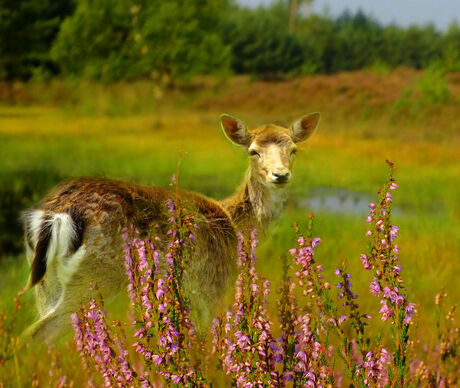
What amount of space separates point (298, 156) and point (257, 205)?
0.80 metres

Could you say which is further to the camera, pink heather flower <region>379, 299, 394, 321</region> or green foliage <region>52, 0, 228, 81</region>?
green foliage <region>52, 0, 228, 81</region>

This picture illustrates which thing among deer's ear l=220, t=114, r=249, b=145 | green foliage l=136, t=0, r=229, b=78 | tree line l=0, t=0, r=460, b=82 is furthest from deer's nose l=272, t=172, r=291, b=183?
green foliage l=136, t=0, r=229, b=78

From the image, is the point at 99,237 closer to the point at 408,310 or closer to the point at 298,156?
the point at 408,310

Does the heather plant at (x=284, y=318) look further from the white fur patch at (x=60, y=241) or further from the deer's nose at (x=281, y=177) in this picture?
the deer's nose at (x=281, y=177)

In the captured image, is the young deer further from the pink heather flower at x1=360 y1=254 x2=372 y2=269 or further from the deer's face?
the pink heather flower at x1=360 y1=254 x2=372 y2=269

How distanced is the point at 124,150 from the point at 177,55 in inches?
758

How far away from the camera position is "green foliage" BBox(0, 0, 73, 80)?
120 feet

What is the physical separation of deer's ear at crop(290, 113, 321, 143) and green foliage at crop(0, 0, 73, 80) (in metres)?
34.3

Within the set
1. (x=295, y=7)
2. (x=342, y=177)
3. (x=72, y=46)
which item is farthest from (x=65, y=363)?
(x=295, y=7)

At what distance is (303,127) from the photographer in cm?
443

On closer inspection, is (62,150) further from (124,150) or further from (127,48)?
(127,48)

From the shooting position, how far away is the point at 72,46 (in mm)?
35562

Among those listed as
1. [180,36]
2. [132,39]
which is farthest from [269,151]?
[132,39]

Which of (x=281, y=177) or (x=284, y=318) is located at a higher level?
(x=281, y=177)
